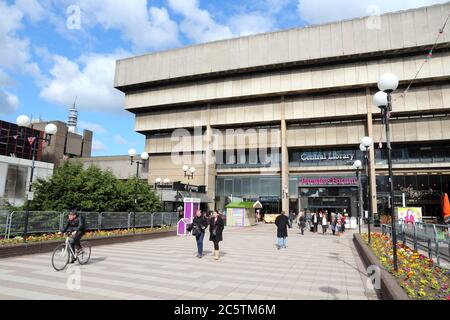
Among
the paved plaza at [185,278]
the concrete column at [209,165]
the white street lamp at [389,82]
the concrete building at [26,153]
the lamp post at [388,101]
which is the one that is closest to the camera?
the paved plaza at [185,278]

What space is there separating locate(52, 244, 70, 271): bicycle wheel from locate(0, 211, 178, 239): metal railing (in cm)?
535

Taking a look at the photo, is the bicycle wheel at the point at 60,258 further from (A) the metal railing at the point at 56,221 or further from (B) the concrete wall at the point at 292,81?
(B) the concrete wall at the point at 292,81

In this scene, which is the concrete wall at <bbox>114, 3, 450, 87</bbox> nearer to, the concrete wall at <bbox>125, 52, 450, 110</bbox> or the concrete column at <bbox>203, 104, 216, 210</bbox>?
the concrete wall at <bbox>125, 52, 450, 110</bbox>

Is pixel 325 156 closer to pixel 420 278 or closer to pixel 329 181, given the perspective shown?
pixel 329 181

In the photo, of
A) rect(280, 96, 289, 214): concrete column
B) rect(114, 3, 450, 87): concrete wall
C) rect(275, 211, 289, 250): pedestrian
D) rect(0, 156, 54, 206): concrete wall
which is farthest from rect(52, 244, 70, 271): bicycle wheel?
rect(114, 3, 450, 87): concrete wall

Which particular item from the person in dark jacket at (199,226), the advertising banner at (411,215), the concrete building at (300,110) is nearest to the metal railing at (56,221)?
the person in dark jacket at (199,226)

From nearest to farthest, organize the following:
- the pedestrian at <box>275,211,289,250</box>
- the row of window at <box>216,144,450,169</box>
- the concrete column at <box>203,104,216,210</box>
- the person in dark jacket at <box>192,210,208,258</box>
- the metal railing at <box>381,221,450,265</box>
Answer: the metal railing at <box>381,221,450,265</box>
the person in dark jacket at <box>192,210,208,258</box>
the pedestrian at <box>275,211,289,250</box>
the row of window at <box>216,144,450,169</box>
the concrete column at <box>203,104,216,210</box>

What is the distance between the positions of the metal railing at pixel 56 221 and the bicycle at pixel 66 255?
5029 mm

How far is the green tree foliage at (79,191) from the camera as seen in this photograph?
754 inches

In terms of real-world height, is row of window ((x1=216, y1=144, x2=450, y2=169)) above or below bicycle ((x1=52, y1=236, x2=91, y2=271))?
above

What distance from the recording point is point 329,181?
152 feet

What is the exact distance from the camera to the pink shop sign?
4528 centimetres
